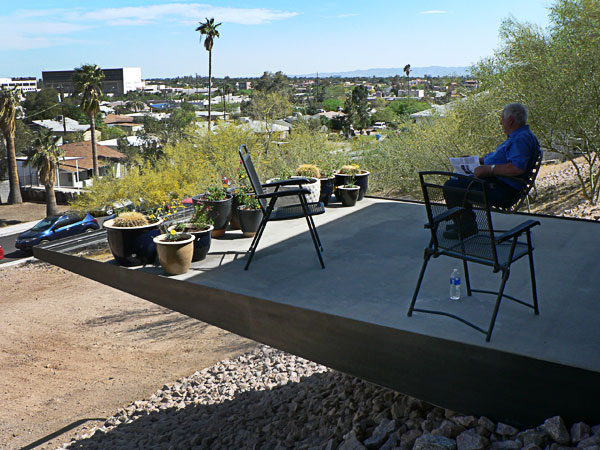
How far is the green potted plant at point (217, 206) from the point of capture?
4922 mm

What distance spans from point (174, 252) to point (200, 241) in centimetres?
35

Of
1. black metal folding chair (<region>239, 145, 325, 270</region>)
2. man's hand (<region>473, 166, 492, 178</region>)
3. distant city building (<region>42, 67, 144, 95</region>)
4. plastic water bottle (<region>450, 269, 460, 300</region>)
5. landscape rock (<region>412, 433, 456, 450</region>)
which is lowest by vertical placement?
landscape rock (<region>412, 433, 456, 450</region>)

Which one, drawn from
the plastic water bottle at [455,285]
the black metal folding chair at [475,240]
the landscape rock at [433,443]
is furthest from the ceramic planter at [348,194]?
the landscape rock at [433,443]

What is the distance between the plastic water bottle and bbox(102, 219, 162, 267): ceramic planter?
2.34 m

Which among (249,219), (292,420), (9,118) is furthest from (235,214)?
(9,118)

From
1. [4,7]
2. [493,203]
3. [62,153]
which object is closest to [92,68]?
[62,153]

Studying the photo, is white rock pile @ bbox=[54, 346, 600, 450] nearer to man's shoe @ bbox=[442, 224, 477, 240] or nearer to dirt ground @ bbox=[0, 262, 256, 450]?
dirt ground @ bbox=[0, 262, 256, 450]

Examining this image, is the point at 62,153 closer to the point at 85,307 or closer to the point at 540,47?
the point at 85,307

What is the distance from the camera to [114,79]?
13088 cm

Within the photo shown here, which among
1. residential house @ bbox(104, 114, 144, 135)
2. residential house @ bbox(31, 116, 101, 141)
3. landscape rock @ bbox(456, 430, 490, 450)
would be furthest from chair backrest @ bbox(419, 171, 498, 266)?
residential house @ bbox(104, 114, 144, 135)

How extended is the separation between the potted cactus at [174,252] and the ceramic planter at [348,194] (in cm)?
255

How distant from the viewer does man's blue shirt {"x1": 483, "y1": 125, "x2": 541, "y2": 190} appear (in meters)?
3.64

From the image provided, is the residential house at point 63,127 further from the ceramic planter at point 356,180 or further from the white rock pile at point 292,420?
the ceramic planter at point 356,180

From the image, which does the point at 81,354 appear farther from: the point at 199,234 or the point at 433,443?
the point at 433,443
